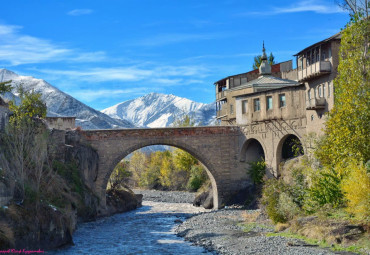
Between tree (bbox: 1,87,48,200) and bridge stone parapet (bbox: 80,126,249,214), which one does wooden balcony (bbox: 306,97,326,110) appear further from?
tree (bbox: 1,87,48,200)

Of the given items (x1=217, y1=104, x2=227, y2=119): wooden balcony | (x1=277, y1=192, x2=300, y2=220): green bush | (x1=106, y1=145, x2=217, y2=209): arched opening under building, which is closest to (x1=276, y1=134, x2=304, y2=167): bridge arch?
(x1=106, y1=145, x2=217, y2=209): arched opening under building

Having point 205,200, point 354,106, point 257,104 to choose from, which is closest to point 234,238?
point 354,106

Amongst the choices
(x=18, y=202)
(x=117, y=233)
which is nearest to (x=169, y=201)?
(x=117, y=233)

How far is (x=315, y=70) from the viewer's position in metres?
31.6

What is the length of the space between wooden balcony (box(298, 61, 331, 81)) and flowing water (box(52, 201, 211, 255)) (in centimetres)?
1386

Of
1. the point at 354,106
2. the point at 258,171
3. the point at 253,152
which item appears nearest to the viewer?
the point at 354,106

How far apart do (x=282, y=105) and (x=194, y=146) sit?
→ 8475mm

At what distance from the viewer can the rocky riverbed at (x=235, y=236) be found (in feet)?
69.4

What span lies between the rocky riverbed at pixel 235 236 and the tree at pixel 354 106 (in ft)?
16.0

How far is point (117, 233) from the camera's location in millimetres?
29797

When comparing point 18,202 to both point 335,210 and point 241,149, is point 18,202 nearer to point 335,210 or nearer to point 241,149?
point 335,210

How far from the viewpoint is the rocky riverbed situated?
69.4 feet

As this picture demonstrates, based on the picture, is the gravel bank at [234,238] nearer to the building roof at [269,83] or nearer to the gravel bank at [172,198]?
the building roof at [269,83]

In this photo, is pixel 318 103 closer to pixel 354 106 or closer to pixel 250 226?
pixel 250 226
